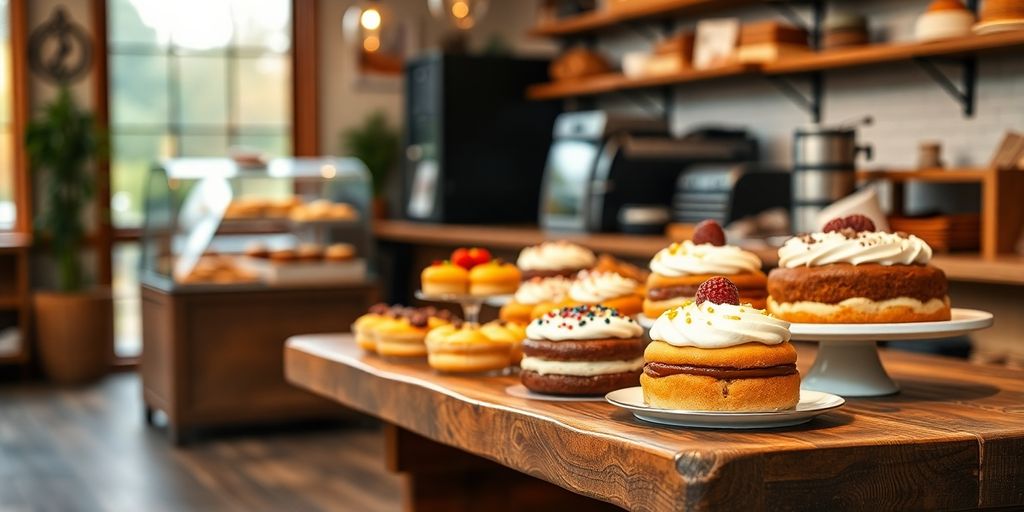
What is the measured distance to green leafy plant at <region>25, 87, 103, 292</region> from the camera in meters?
7.01

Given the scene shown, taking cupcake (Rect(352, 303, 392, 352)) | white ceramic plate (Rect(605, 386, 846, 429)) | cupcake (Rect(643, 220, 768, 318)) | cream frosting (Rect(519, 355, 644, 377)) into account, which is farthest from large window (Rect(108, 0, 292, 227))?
white ceramic plate (Rect(605, 386, 846, 429))

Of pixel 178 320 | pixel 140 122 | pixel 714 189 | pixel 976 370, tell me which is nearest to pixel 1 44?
pixel 140 122

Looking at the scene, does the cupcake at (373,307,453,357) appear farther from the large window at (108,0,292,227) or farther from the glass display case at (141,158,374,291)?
the large window at (108,0,292,227)

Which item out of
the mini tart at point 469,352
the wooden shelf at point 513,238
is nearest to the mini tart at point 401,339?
the mini tart at point 469,352

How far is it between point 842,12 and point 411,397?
3689mm

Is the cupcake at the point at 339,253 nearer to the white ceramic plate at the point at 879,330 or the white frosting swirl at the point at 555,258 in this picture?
the white frosting swirl at the point at 555,258

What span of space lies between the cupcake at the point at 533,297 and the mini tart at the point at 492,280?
5.6 inches

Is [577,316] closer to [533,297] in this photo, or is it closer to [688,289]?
[688,289]

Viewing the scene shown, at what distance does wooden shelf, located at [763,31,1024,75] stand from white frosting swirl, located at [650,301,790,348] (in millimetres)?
2761

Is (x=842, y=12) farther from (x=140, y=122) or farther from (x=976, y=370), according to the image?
(x=140, y=122)

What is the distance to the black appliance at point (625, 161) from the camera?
5.60 meters

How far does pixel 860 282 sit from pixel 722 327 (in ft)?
1.26

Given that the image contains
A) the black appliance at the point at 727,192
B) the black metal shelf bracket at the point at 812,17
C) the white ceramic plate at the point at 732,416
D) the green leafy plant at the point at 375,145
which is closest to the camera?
the white ceramic plate at the point at 732,416

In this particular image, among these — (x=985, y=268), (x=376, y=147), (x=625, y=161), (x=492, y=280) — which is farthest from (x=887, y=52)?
(x=376, y=147)
